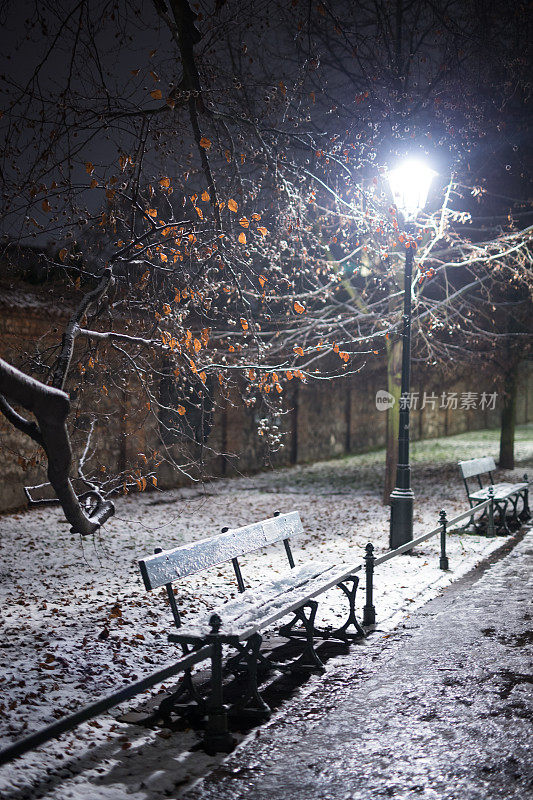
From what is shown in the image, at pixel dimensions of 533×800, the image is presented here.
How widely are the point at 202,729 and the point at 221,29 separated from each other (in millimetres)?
5642

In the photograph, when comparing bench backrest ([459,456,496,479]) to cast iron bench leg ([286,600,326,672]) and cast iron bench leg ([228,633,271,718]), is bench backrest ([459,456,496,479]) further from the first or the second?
cast iron bench leg ([228,633,271,718])

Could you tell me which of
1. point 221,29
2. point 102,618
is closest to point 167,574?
point 102,618

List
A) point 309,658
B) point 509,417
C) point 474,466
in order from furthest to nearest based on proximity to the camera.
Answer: point 509,417, point 474,466, point 309,658

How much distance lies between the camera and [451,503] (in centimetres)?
1473

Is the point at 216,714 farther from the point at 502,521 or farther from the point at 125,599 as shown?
the point at 502,521

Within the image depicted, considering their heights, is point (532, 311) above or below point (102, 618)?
above

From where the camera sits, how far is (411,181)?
30.3 ft

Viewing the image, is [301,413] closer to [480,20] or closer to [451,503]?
[451,503]

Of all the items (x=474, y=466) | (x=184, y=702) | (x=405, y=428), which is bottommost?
(x=184, y=702)

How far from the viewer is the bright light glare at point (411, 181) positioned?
30.1ft
